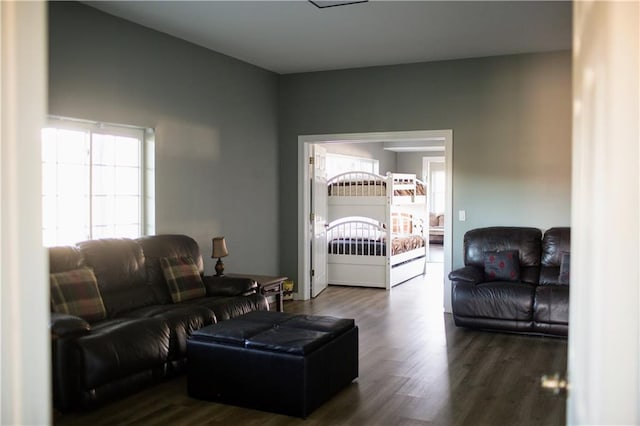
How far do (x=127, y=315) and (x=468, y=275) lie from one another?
3.11m

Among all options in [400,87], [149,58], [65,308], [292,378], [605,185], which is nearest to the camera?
[605,185]

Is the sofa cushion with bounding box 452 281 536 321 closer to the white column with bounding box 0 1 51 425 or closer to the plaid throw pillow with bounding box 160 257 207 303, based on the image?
the plaid throw pillow with bounding box 160 257 207 303

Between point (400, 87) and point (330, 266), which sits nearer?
point (400, 87)

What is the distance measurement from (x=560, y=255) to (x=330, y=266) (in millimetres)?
3409

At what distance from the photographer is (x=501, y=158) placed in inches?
251

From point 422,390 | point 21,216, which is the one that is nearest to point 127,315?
point 422,390

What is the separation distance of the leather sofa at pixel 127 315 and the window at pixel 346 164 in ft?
18.0

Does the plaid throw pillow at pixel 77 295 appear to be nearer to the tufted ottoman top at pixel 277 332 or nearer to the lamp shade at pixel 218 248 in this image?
the tufted ottoman top at pixel 277 332

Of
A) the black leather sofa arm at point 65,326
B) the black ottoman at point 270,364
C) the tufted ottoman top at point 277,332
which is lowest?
the black ottoman at point 270,364

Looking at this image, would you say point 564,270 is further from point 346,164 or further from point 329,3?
point 346,164

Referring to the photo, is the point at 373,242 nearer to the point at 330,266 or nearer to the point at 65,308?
the point at 330,266

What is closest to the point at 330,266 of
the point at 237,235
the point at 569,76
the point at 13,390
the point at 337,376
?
the point at 237,235

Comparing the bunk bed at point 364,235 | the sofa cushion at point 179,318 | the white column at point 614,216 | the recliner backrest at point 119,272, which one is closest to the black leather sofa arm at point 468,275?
the bunk bed at point 364,235

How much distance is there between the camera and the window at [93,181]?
4.54 m
